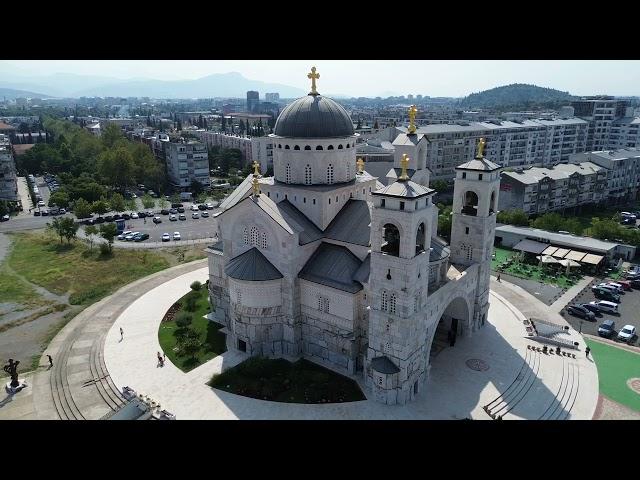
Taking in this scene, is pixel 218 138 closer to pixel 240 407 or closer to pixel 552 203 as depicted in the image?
pixel 552 203

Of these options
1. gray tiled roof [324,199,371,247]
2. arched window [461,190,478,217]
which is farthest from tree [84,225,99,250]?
arched window [461,190,478,217]

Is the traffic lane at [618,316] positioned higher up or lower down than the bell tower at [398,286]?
lower down

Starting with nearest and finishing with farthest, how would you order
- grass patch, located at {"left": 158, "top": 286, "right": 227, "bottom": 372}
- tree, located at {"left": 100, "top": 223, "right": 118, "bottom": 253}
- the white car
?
grass patch, located at {"left": 158, "top": 286, "right": 227, "bottom": 372} < the white car < tree, located at {"left": 100, "top": 223, "right": 118, "bottom": 253}

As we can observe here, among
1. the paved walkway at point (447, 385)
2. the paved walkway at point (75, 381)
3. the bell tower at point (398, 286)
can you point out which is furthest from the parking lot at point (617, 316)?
the paved walkway at point (75, 381)

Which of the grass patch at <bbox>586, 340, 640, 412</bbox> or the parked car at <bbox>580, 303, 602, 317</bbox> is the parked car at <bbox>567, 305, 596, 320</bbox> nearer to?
the parked car at <bbox>580, 303, 602, 317</bbox>

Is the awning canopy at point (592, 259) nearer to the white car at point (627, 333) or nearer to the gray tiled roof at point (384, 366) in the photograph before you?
the white car at point (627, 333)
